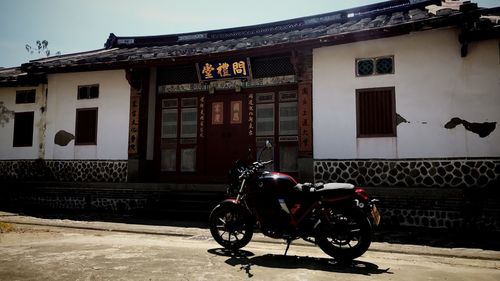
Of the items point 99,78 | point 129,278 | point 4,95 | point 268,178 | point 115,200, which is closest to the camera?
point 129,278

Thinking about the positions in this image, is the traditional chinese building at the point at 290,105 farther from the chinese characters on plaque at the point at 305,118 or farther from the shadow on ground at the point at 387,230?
the shadow on ground at the point at 387,230

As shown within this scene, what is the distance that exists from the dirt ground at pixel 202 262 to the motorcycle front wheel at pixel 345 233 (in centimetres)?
14

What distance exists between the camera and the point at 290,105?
9.27m

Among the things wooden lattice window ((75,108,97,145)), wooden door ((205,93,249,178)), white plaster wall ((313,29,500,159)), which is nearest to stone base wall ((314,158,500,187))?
white plaster wall ((313,29,500,159))

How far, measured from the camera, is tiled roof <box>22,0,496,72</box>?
728 cm

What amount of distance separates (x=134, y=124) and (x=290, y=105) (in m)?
4.62

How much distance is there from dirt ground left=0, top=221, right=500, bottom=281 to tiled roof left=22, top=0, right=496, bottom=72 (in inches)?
177

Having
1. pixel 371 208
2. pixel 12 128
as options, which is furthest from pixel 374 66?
pixel 12 128

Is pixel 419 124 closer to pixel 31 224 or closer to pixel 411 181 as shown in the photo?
pixel 411 181

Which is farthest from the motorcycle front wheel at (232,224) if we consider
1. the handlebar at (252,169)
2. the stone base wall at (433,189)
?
the stone base wall at (433,189)

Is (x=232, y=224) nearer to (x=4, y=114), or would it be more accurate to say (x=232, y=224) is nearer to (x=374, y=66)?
(x=374, y=66)

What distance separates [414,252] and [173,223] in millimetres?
4648

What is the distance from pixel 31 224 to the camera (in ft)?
23.0

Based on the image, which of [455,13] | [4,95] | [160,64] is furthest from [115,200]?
[455,13]
